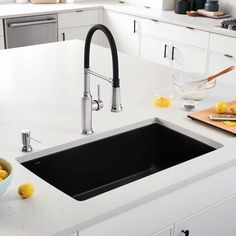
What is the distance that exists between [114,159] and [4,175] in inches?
27.2

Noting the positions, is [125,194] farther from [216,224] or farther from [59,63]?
[59,63]

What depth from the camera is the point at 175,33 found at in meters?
4.60

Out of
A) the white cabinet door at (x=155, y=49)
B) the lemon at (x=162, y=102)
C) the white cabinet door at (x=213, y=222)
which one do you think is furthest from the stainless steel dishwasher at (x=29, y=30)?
the white cabinet door at (x=213, y=222)

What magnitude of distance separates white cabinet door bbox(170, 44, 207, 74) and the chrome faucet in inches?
106

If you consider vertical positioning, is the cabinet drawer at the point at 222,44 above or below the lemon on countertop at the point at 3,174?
below

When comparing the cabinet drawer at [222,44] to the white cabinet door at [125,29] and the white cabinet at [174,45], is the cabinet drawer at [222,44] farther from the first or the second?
the white cabinet door at [125,29]

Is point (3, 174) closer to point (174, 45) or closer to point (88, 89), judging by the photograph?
point (88, 89)

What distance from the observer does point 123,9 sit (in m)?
5.13

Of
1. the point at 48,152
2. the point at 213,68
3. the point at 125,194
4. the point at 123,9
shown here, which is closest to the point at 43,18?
the point at 123,9

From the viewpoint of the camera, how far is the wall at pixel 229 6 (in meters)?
4.73

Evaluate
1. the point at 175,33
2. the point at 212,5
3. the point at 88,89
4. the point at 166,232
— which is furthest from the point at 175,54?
the point at 166,232

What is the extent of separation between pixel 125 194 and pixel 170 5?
3933 millimetres

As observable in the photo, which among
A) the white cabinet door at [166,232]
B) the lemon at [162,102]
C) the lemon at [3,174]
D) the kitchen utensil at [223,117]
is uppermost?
the lemon at [3,174]

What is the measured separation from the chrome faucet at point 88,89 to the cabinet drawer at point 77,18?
10.9 ft
